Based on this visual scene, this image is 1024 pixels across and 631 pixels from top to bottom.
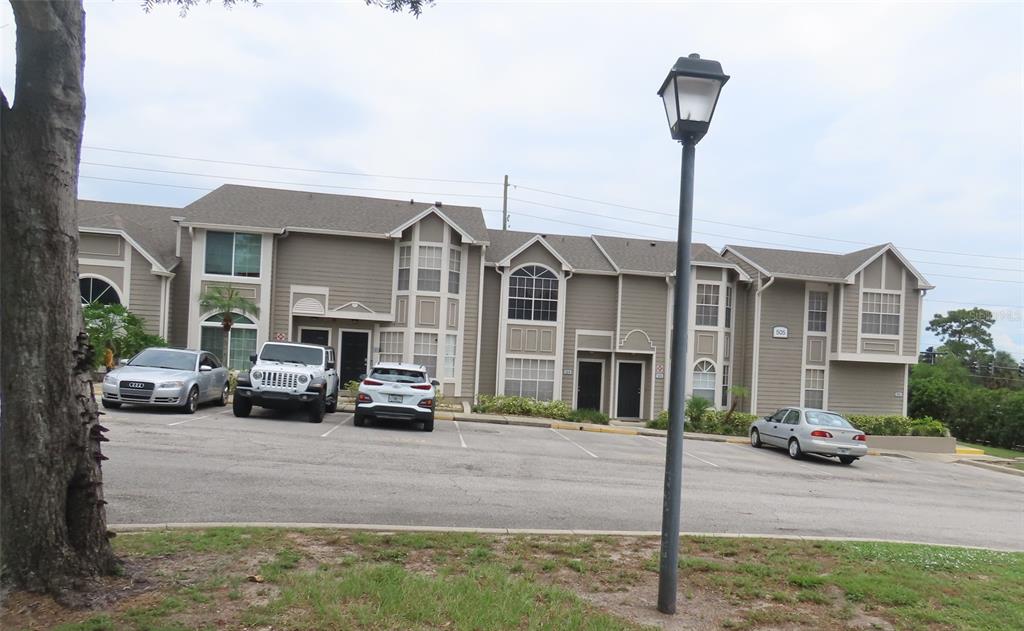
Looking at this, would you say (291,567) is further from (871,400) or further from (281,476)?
(871,400)

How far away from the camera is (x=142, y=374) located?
17016mm

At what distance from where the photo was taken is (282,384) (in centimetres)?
1752

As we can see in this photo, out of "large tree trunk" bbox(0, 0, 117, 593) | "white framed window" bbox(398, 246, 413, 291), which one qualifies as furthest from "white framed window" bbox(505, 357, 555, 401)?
"large tree trunk" bbox(0, 0, 117, 593)

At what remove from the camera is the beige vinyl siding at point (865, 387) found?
3050 centimetres

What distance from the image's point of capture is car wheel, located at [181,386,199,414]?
17.5 meters

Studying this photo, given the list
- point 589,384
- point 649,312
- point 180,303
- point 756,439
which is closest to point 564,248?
point 649,312

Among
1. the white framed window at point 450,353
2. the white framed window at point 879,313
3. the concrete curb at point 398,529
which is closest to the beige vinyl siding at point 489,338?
the white framed window at point 450,353

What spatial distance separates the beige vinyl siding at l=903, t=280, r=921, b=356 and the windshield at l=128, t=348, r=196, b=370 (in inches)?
1068

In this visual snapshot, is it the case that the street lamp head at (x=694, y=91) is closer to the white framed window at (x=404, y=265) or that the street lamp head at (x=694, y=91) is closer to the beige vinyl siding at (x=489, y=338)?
the white framed window at (x=404, y=265)

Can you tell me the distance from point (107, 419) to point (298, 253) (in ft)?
40.2

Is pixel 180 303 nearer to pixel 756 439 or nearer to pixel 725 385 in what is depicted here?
pixel 756 439

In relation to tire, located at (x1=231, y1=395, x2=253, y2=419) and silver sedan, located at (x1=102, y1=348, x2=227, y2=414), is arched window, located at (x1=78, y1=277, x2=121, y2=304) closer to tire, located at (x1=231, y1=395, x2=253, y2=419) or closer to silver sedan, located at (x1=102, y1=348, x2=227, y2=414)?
silver sedan, located at (x1=102, y1=348, x2=227, y2=414)

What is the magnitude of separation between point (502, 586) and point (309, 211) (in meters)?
23.9

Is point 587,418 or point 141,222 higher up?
point 141,222
